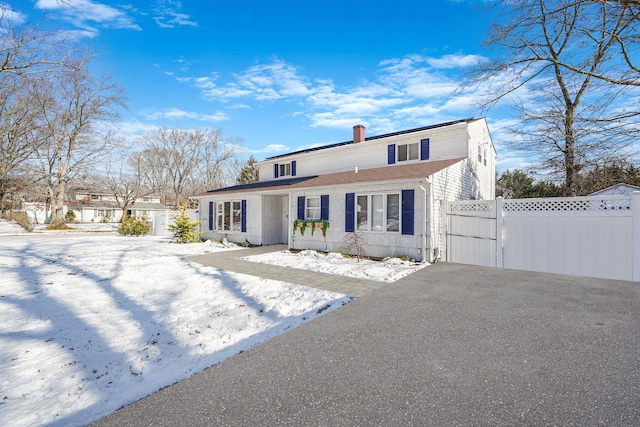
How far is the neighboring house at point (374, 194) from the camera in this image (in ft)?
30.1

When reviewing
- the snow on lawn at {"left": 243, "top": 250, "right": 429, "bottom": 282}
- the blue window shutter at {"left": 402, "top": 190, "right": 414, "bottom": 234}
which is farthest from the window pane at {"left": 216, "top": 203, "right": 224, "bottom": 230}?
the blue window shutter at {"left": 402, "top": 190, "right": 414, "bottom": 234}

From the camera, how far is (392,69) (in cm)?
1141

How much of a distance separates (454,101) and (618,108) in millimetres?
4409

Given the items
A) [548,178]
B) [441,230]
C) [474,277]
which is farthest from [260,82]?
[548,178]

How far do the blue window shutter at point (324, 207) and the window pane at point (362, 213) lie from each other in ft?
4.35

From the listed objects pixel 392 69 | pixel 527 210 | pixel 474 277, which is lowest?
pixel 474 277

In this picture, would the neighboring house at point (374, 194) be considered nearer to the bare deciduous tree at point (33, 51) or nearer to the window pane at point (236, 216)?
the window pane at point (236, 216)

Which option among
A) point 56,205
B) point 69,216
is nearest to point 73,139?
point 56,205

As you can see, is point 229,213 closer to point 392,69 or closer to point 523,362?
point 392,69

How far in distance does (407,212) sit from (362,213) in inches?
66.1

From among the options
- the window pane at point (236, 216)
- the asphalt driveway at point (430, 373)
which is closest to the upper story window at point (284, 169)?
the window pane at point (236, 216)

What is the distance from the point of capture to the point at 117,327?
156 inches

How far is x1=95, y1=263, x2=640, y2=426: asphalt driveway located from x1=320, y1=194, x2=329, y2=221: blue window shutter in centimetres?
652

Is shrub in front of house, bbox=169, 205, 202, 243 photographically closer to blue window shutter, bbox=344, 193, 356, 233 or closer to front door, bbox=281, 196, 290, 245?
front door, bbox=281, 196, 290, 245
